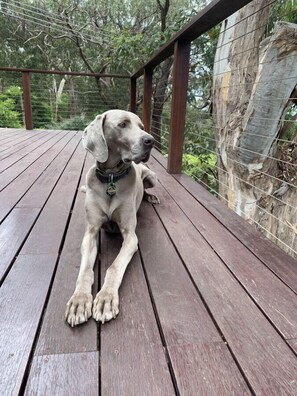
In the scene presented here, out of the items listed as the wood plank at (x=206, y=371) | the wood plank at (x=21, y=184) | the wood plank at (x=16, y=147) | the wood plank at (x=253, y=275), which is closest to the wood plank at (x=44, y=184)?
the wood plank at (x=21, y=184)

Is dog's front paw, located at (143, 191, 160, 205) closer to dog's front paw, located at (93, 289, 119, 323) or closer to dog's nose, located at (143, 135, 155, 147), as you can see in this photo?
dog's nose, located at (143, 135, 155, 147)

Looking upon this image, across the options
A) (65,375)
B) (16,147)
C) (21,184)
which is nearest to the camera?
(65,375)

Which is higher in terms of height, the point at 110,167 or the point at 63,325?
Result: the point at 110,167

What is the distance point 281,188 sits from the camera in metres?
3.42

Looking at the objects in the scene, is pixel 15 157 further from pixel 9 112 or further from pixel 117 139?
pixel 9 112

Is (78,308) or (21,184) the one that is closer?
(78,308)

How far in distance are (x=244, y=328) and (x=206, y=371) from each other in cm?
24

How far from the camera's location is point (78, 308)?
1.06 m

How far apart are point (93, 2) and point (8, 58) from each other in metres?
6.02

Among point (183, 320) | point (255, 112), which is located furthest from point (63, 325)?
point (255, 112)

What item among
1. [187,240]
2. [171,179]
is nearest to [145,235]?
[187,240]

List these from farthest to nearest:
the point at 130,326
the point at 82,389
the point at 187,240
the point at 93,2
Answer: the point at 93,2 → the point at 187,240 → the point at 130,326 → the point at 82,389

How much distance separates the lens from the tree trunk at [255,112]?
106 inches

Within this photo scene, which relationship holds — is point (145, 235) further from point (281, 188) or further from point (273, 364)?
point (281, 188)
